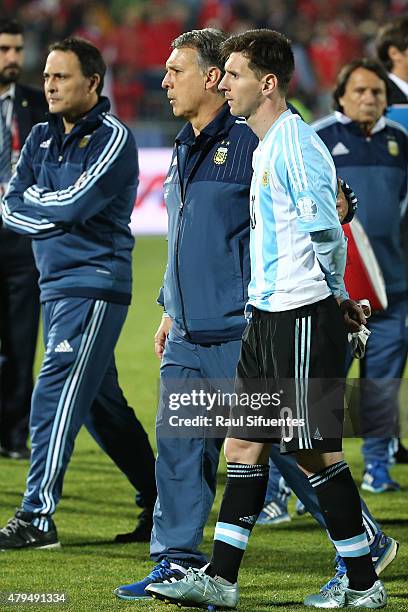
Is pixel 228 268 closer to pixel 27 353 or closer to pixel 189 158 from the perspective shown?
pixel 189 158

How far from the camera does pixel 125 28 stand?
24.2 m

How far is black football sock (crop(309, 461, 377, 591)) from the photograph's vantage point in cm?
450

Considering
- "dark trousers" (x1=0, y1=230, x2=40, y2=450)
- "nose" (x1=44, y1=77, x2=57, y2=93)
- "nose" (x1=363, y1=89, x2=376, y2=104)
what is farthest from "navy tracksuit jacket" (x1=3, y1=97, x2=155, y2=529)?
"dark trousers" (x1=0, y1=230, x2=40, y2=450)

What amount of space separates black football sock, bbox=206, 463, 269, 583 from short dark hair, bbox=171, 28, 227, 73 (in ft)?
4.76

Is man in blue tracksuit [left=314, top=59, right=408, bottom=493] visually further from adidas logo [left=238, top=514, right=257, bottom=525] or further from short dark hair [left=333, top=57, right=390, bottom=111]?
adidas logo [left=238, top=514, right=257, bottom=525]

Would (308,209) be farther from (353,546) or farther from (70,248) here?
(70,248)

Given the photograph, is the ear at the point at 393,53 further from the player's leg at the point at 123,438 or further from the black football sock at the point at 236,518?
the black football sock at the point at 236,518

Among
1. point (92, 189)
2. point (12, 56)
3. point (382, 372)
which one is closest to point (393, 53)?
point (382, 372)

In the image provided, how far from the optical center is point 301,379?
14.6 ft

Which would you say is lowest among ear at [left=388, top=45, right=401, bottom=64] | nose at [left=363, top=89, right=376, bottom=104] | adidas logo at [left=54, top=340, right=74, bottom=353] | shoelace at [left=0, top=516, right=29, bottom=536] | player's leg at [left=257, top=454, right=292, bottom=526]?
player's leg at [left=257, top=454, right=292, bottom=526]

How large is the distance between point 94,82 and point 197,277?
1524mm

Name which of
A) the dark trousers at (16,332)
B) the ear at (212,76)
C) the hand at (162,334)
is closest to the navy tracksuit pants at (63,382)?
the hand at (162,334)

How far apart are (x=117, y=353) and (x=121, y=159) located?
5.55 meters

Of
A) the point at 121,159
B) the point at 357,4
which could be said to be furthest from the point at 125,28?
the point at 121,159
